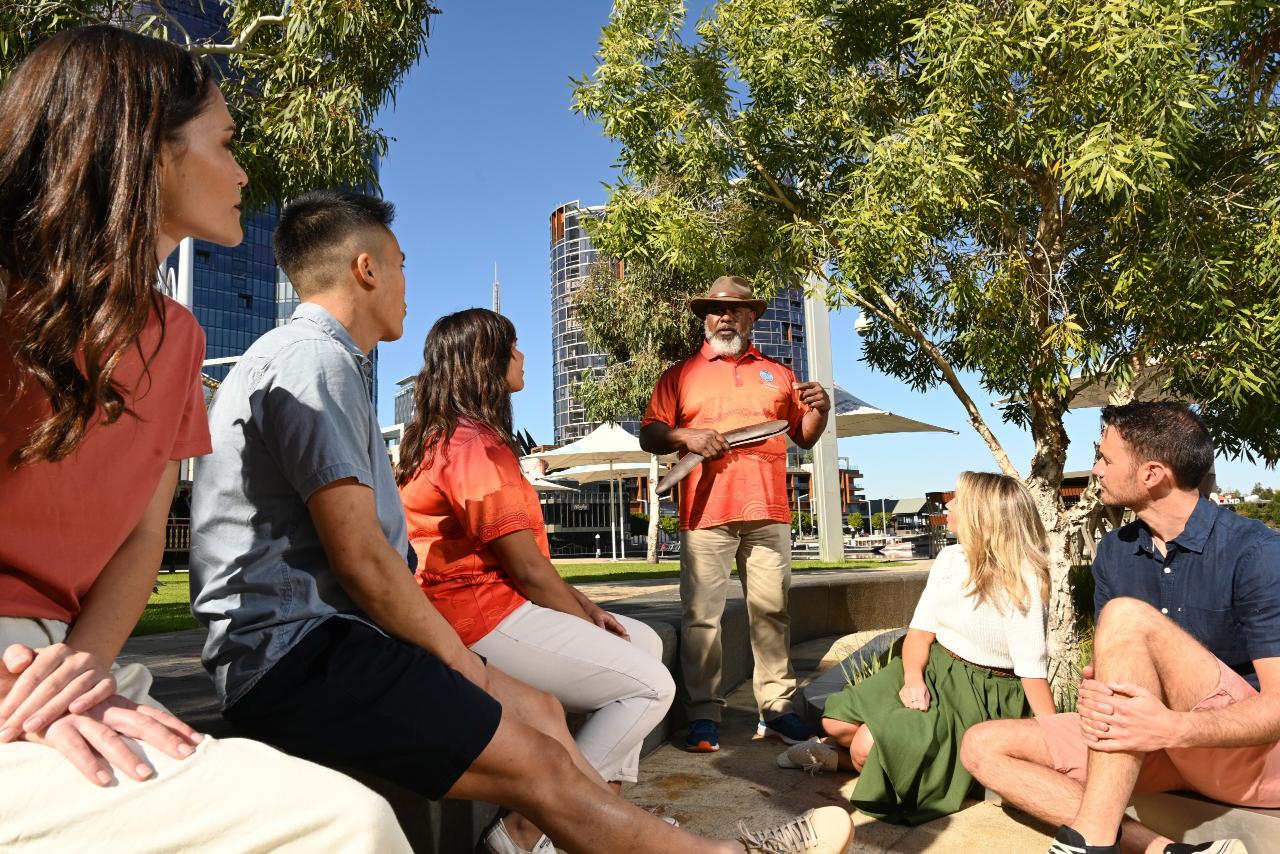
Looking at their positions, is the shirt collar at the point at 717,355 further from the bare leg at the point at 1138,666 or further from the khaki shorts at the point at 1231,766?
the khaki shorts at the point at 1231,766

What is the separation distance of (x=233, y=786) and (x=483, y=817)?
160 cm

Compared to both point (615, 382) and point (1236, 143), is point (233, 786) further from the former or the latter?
point (615, 382)

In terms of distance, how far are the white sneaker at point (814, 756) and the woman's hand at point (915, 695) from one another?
0.51 m

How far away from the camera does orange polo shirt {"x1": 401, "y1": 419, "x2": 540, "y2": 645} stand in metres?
2.51

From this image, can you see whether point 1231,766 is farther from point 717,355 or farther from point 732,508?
point 717,355

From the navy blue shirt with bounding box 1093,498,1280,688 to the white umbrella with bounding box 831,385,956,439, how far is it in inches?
533

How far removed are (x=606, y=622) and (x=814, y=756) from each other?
4.48ft

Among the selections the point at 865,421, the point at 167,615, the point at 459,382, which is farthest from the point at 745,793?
the point at 865,421

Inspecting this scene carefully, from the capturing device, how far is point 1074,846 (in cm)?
233

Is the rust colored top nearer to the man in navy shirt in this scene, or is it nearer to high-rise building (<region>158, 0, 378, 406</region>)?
the man in navy shirt

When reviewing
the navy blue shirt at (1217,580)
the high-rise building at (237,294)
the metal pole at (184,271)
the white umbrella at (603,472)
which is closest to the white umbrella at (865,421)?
the white umbrella at (603,472)

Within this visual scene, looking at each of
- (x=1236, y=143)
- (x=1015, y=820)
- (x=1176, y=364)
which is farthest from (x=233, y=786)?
(x=1236, y=143)

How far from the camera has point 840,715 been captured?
361cm

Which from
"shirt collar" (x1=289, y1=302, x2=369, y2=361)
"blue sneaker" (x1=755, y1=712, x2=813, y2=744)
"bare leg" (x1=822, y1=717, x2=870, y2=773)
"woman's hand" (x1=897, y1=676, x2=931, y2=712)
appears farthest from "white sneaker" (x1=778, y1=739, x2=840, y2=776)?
"shirt collar" (x1=289, y1=302, x2=369, y2=361)
